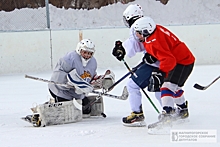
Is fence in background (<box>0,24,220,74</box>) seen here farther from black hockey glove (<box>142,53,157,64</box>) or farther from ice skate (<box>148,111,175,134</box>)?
ice skate (<box>148,111,175,134</box>)

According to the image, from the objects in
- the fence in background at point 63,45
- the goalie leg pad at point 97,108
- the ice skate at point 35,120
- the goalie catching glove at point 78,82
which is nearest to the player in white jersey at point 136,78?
the goalie catching glove at point 78,82

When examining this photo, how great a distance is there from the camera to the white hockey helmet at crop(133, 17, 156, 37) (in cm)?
419

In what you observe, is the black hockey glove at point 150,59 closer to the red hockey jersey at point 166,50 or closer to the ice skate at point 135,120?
the red hockey jersey at point 166,50

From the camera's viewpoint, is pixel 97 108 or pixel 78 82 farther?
pixel 97 108

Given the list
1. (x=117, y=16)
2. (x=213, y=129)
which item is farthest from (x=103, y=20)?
(x=213, y=129)

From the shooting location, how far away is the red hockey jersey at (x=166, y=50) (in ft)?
13.3

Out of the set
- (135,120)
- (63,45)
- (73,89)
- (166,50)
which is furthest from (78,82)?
(63,45)

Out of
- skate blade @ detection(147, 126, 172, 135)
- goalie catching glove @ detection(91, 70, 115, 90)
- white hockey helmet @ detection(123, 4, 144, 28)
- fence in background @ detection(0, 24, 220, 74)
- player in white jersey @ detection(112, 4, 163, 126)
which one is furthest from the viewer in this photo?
fence in background @ detection(0, 24, 220, 74)

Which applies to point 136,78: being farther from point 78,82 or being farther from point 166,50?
point 78,82

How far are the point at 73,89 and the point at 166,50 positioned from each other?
3.69ft

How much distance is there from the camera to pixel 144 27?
419 centimetres

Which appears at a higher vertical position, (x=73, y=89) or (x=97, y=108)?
(x=73, y=89)

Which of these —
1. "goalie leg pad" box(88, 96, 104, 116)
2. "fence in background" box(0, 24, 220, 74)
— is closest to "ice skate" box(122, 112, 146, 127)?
"goalie leg pad" box(88, 96, 104, 116)

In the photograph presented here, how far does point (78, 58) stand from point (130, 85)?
2.08ft
